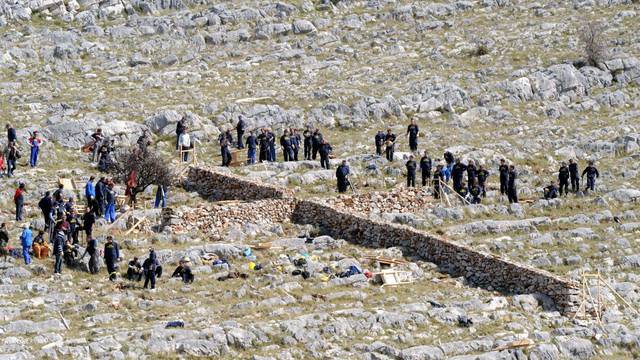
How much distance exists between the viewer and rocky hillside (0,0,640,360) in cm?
3456

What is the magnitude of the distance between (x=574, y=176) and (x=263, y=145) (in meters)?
12.2

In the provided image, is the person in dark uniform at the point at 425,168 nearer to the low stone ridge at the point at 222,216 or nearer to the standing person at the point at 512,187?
the standing person at the point at 512,187

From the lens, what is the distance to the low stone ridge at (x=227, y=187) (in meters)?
46.7

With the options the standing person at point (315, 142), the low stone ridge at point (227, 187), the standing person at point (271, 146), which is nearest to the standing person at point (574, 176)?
the standing person at point (315, 142)

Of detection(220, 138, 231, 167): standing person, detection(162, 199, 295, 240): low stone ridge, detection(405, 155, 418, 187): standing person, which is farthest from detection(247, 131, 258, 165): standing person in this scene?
detection(405, 155, 418, 187): standing person

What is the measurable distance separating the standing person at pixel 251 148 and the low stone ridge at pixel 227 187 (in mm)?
2495

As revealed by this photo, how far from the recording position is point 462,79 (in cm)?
6341

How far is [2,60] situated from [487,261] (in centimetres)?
3098

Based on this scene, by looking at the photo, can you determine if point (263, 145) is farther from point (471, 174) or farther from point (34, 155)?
point (471, 174)

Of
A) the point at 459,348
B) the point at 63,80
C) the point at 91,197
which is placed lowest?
the point at 459,348

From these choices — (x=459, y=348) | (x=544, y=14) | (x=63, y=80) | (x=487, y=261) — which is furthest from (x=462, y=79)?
(x=459, y=348)

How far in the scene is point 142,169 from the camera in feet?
155

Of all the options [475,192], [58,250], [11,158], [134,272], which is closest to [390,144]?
[475,192]

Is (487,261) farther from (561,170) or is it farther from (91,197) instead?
(91,197)
